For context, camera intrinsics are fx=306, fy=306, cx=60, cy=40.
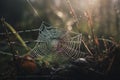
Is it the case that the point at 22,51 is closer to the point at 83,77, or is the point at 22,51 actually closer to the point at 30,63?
the point at 30,63

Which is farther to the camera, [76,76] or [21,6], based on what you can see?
[21,6]

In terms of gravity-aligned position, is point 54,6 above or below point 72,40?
above

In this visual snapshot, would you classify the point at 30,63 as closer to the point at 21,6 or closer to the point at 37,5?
the point at 37,5

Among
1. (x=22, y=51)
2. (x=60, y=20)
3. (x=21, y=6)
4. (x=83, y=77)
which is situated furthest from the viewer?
(x=21, y=6)

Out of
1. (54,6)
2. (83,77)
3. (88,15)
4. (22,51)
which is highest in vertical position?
(54,6)

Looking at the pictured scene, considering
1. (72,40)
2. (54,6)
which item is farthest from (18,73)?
(54,6)

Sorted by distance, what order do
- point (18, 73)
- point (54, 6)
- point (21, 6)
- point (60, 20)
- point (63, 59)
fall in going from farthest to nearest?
point (21, 6), point (54, 6), point (60, 20), point (63, 59), point (18, 73)
